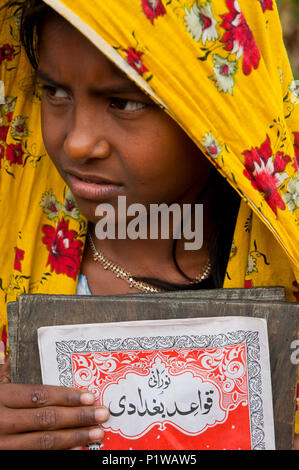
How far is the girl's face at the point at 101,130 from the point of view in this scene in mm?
1147

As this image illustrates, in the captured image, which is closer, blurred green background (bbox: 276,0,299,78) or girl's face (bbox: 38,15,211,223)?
girl's face (bbox: 38,15,211,223)

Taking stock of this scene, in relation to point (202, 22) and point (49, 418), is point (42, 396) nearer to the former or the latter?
point (49, 418)

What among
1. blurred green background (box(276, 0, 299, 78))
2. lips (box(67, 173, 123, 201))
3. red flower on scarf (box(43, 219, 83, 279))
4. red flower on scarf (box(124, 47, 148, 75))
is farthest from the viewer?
blurred green background (box(276, 0, 299, 78))

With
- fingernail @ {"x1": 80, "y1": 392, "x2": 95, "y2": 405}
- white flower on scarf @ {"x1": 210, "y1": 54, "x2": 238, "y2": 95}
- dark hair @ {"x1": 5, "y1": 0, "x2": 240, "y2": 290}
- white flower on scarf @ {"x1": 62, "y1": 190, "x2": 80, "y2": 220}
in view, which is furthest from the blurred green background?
fingernail @ {"x1": 80, "y1": 392, "x2": 95, "y2": 405}

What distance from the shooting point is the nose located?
1.15m

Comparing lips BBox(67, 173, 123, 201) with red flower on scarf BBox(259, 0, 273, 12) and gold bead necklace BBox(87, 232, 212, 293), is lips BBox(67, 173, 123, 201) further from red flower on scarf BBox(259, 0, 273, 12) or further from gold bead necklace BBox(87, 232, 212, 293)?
red flower on scarf BBox(259, 0, 273, 12)

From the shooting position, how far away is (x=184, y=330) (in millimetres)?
1144

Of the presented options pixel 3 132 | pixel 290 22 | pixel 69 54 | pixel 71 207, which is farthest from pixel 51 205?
pixel 290 22

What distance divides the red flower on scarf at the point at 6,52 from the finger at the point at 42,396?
761mm

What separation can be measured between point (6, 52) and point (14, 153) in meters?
0.23

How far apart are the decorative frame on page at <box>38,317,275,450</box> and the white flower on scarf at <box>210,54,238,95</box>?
1.33 feet

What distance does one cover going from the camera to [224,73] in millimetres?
1168
